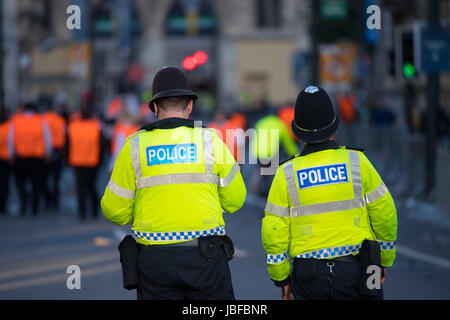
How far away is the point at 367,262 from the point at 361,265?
38 millimetres

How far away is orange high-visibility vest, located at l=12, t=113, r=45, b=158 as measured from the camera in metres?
16.9

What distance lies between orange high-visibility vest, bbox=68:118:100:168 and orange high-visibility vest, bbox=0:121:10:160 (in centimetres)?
192

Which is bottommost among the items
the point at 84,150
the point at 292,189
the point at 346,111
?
A: the point at 346,111

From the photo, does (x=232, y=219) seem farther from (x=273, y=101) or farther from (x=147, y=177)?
(x=273, y=101)

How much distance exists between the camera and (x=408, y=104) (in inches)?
922

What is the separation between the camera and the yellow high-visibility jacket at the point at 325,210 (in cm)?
503

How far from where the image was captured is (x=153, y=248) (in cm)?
503

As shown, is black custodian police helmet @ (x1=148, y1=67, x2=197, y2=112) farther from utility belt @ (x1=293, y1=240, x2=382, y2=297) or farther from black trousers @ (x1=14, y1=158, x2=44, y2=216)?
black trousers @ (x1=14, y1=158, x2=44, y2=216)

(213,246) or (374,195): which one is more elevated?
(374,195)

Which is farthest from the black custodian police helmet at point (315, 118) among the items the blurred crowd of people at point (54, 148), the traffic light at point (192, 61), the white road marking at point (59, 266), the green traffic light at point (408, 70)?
the green traffic light at point (408, 70)

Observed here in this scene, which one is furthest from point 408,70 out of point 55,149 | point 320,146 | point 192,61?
point 320,146

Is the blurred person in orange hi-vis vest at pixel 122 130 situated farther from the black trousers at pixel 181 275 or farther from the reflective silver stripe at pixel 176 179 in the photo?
the black trousers at pixel 181 275

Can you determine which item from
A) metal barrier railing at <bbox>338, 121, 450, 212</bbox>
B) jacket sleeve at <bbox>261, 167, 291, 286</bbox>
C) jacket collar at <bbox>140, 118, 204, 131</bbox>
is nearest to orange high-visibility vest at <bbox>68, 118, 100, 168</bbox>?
metal barrier railing at <bbox>338, 121, 450, 212</bbox>

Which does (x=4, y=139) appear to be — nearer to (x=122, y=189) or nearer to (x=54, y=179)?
(x=54, y=179)
